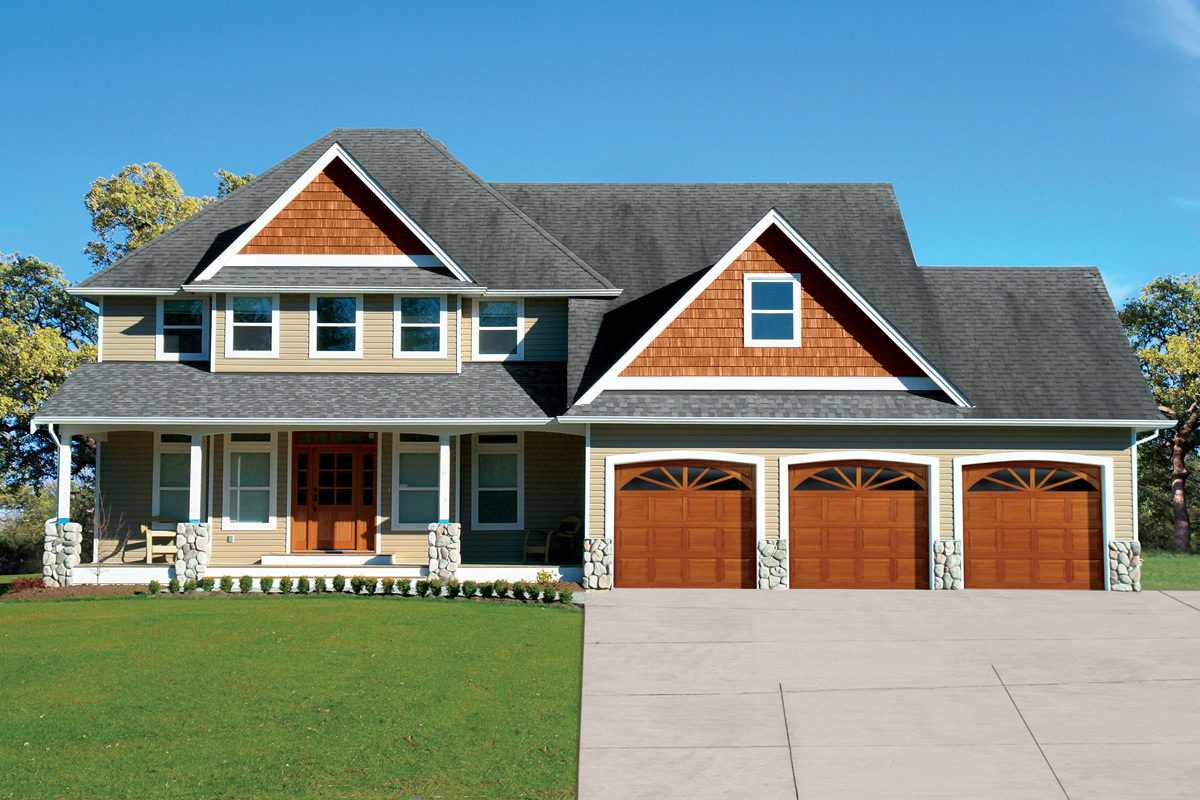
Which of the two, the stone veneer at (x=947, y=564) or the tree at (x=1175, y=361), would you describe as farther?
the tree at (x=1175, y=361)

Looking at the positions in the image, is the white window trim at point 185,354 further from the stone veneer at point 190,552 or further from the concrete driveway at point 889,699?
the concrete driveway at point 889,699

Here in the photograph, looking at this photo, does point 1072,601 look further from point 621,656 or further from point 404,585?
point 404,585

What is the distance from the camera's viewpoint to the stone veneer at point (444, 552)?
18344mm

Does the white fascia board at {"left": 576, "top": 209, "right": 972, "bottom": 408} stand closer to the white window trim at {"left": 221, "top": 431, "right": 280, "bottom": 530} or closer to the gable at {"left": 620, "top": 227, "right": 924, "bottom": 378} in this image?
the gable at {"left": 620, "top": 227, "right": 924, "bottom": 378}

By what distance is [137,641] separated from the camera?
13156mm

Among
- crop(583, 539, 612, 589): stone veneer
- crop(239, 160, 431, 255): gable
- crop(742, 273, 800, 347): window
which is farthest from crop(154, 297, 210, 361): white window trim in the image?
crop(742, 273, 800, 347): window

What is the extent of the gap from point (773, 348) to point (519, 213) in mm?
7266

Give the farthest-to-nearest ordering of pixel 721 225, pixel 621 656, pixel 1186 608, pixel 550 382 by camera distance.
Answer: pixel 721 225 < pixel 550 382 < pixel 1186 608 < pixel 621 656

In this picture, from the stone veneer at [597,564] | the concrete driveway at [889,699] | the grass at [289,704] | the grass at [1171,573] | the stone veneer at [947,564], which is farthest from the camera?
the grass at [1171,573]

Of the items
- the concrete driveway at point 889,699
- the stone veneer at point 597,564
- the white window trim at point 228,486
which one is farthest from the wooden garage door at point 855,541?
the white window trim at point 228,486

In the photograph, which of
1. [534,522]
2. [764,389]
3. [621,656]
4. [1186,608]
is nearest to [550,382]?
[534,522]

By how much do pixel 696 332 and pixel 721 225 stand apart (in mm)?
6298

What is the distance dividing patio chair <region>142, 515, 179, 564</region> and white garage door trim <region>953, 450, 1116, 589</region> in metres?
14.7

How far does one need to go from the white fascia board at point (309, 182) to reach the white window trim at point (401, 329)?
2.72ft
